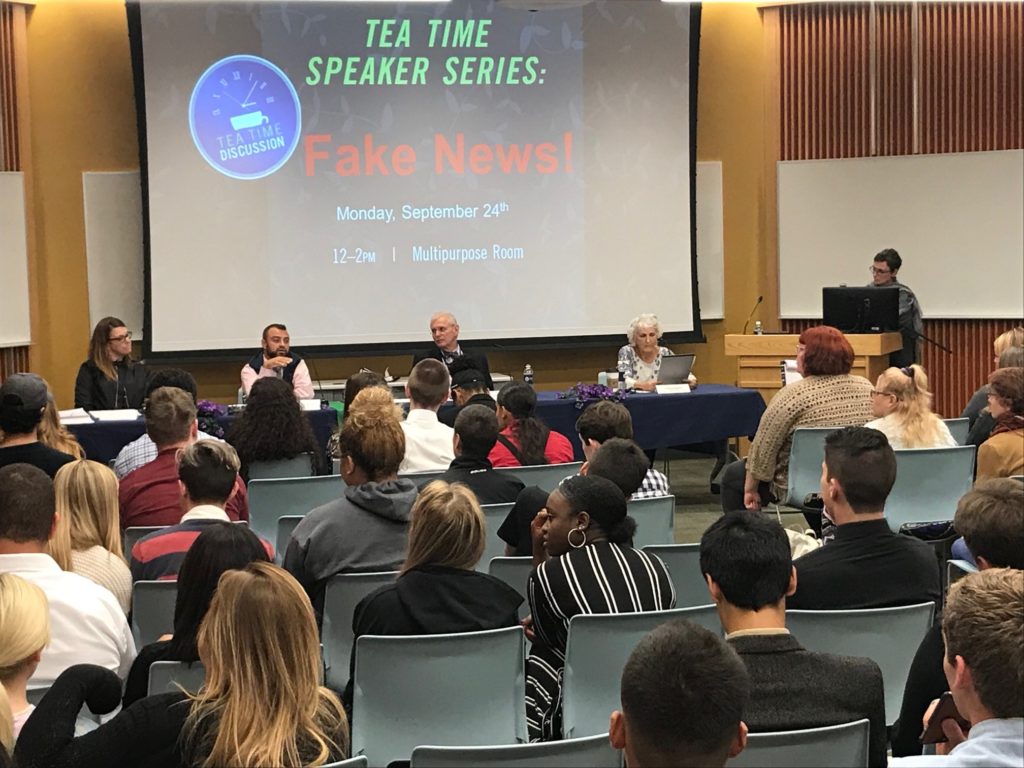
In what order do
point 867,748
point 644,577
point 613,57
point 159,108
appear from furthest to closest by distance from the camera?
point 613,57 → point 159,108 → point 644,577 → point 867,748

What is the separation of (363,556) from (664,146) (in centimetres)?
715

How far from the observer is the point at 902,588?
3549mm

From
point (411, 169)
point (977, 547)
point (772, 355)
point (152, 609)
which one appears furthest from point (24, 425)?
point (772, 355)

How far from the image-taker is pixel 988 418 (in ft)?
19.8

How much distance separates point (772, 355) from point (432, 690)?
6.77m

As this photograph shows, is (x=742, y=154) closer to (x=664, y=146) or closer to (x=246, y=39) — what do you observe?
(x=664, y=146)

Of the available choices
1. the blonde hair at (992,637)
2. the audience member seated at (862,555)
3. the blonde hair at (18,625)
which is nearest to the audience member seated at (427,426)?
the audience member seated at (862,555)

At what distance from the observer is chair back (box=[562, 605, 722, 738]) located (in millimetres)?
3240

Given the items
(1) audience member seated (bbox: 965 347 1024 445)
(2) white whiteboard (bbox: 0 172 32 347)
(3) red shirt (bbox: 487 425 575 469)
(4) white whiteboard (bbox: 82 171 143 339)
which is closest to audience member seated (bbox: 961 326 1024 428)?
(1) audience member seated (bbox: 965 347 1024 445)

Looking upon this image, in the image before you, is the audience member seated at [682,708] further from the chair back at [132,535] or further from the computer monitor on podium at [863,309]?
the computer monitor on podium at [863,309]

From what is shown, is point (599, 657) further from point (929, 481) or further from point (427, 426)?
point (427, 426)

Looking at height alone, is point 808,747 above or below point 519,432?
below

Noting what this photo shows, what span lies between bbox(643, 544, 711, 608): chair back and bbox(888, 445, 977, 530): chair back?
1484mm

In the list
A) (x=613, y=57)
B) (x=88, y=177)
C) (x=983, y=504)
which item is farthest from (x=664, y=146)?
(x=983, y=504)
